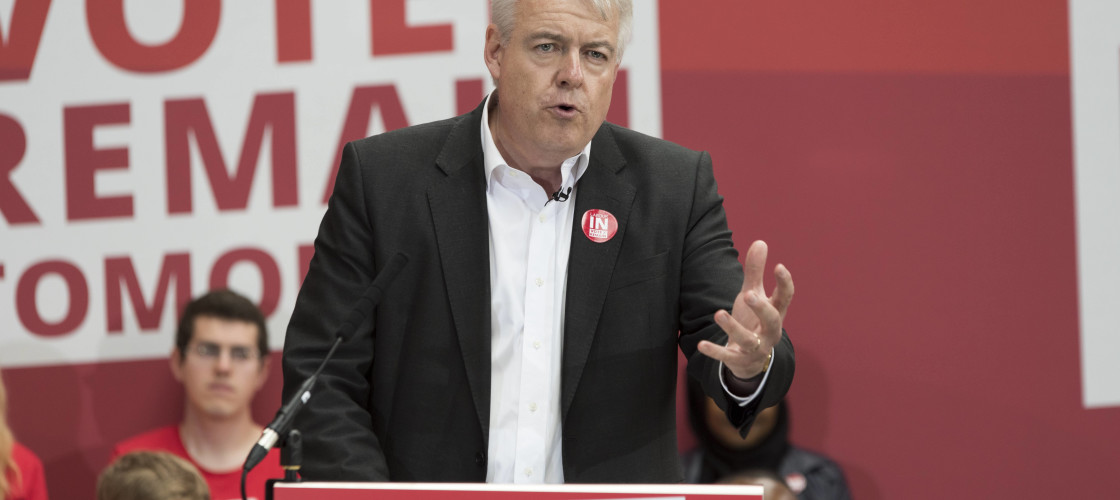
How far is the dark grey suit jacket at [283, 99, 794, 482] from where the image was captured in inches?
74.1

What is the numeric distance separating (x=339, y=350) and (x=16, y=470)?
2583mm

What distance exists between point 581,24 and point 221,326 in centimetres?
245

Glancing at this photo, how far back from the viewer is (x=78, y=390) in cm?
419

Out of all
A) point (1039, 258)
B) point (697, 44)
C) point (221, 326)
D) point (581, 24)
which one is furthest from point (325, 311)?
point (1039, 258)

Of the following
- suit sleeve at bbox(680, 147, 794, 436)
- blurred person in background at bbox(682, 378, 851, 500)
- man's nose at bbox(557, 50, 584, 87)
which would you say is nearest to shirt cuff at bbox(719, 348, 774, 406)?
suit sleeve at bbox(680, 147, 794, 436)

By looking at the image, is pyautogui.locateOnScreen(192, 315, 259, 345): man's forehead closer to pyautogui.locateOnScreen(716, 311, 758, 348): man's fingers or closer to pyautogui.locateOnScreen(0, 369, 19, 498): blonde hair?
pyautogui.locateOnScreen(0, 369, 19, 498): blonde hair

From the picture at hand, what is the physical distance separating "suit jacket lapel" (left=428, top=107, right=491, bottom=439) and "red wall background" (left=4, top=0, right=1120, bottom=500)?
84.4 inches

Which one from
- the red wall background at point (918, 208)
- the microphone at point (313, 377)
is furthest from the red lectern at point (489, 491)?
the red wall background at point (918, 208)

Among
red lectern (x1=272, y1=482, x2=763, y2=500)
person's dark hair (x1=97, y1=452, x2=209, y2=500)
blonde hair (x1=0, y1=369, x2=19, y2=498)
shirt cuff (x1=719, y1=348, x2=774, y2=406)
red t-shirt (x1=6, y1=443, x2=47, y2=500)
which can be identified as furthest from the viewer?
red t-shirt (x1=6, y1=443, x2=47, y2=500)

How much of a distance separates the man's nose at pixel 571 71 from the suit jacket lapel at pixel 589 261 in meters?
0.19

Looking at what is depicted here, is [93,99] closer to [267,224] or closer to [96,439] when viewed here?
[267,224]

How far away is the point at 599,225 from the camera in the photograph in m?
1.98

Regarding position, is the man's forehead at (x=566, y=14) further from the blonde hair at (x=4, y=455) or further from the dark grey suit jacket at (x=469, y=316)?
the blonde hair at (x=4, y=455)

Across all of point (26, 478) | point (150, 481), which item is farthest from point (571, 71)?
point (26, 478)
